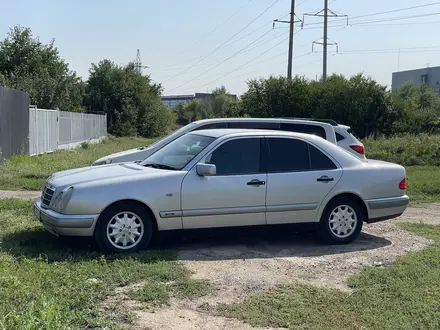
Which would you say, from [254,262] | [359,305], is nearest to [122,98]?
[254,262]

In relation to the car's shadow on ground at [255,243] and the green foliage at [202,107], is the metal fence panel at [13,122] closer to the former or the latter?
the car's shadow on ground at [255,243]

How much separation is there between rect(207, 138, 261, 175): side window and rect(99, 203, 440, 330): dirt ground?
0.79 metres

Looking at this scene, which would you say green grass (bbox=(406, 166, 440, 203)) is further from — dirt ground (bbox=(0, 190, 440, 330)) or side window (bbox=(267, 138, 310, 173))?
side window (bbox=(267, 138, 310, 173))

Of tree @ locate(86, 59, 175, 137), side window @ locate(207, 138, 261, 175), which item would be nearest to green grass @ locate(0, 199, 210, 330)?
side window @ locate(207, 138, 261, 175)

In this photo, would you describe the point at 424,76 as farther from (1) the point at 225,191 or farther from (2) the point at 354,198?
(1) the point at 225,191

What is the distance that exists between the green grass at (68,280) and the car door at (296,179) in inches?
62.2

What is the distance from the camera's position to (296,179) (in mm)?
7352

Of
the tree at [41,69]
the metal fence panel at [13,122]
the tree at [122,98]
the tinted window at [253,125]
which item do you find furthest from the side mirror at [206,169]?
the tree at [122,98]

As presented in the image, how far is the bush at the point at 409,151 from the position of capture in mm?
20469

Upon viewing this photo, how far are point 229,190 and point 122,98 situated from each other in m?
44.4

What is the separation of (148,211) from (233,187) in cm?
111

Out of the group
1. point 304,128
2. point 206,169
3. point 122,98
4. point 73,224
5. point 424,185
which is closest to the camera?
point 73,224

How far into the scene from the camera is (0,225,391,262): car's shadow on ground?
6.58 metres

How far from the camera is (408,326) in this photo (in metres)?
4.65
